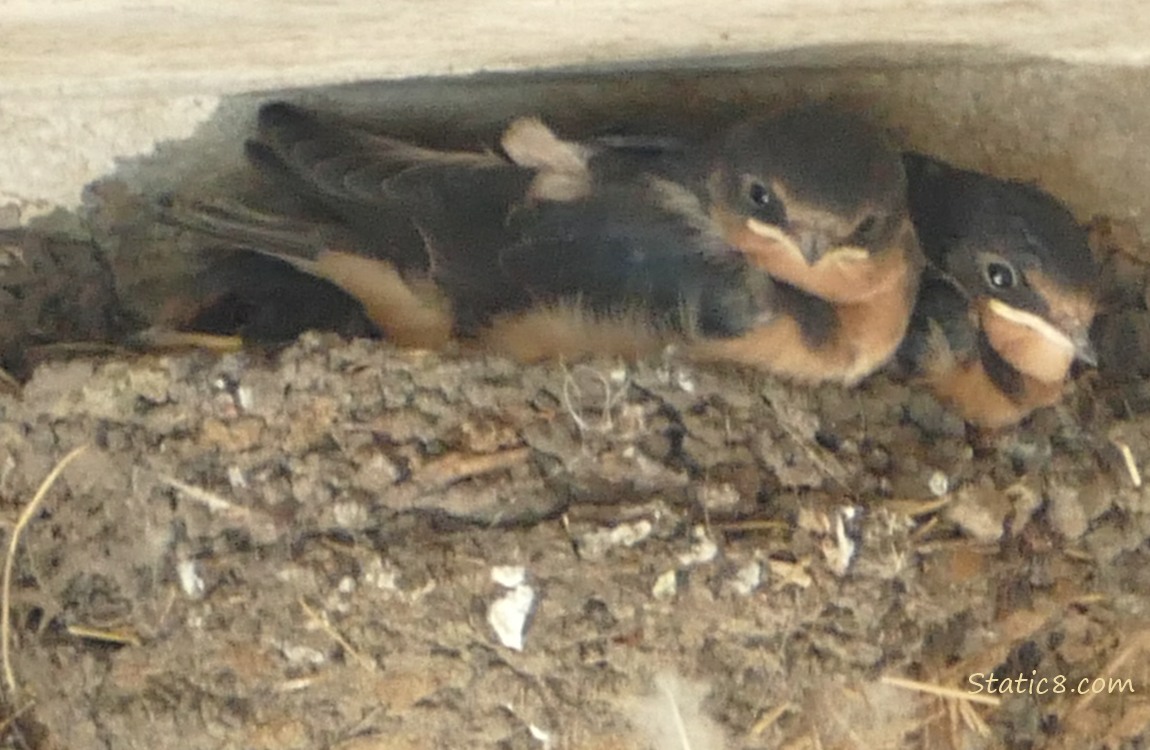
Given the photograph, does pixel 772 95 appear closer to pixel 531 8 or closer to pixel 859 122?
pixel 859 122

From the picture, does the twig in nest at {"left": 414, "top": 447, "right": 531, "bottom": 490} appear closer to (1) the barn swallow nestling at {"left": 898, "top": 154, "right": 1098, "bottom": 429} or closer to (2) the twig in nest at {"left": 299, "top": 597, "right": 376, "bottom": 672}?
(2) the twig in nest at {"left": 299, "top": 597, "right": 376, "bottom": 672}

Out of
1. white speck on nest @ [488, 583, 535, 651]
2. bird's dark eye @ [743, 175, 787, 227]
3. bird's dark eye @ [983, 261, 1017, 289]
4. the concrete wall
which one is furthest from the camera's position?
bird's dark eye @ [983, 261, 1017, 289]

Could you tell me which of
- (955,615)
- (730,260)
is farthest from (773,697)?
(730,260)

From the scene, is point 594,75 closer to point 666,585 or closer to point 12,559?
point 666,585

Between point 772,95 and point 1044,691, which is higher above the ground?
point 772,95

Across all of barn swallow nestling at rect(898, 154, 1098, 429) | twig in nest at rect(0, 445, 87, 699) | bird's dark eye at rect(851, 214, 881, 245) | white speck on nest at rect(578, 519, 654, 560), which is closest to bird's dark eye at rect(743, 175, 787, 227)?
bird's dark eye at rect(851, 214, 881, 245)

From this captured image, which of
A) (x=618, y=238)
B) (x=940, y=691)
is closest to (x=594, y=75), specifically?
(x=618, y=238)
